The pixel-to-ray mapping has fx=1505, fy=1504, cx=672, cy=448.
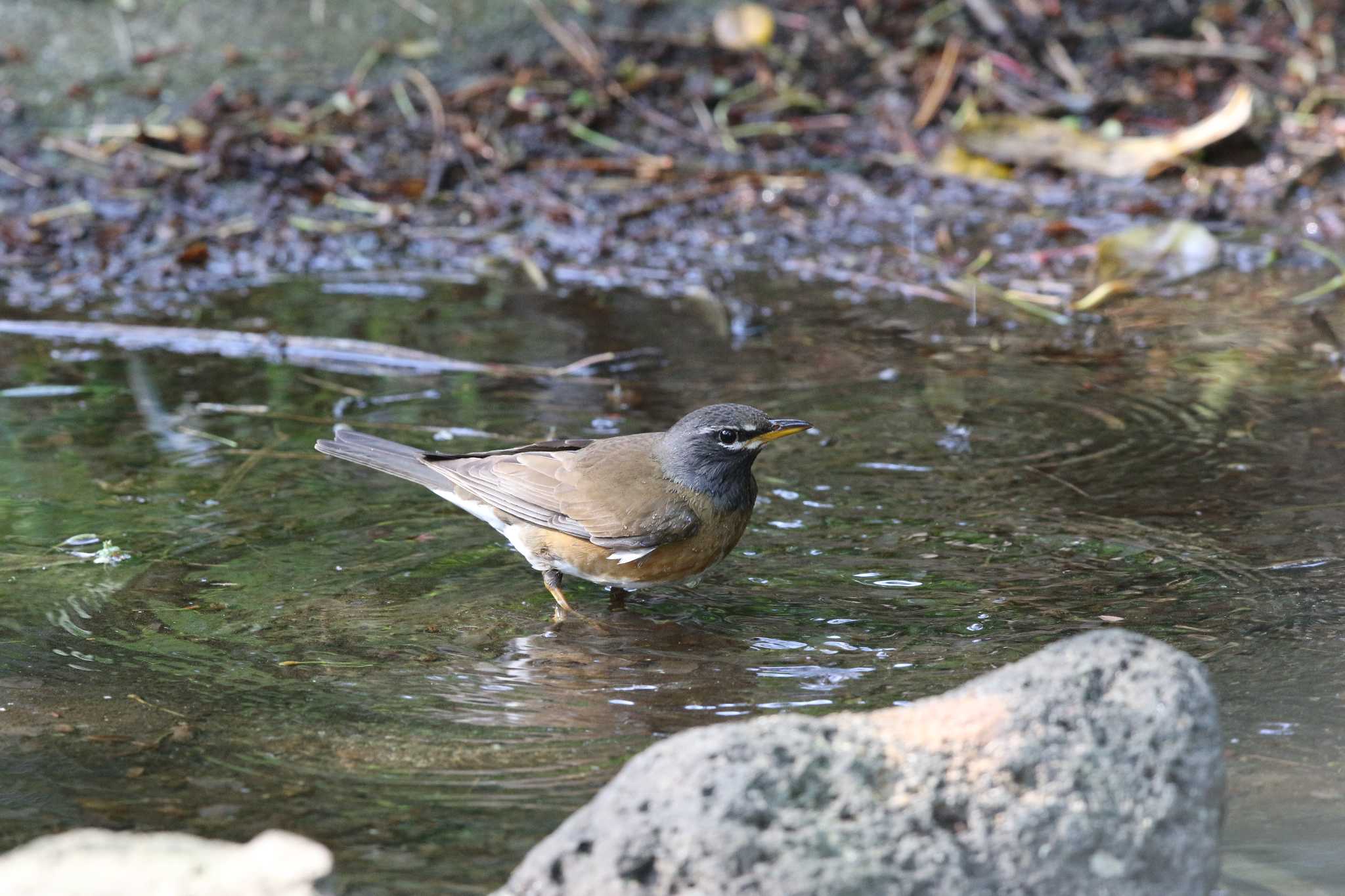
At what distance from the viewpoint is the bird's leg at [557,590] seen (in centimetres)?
582

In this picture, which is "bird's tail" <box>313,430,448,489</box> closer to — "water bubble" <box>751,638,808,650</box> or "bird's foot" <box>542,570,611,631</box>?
"bird's foot" <box>542,570,611,631</box>

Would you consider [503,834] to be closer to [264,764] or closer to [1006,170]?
[264,764]

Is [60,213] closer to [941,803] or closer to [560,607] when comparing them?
[560,607]

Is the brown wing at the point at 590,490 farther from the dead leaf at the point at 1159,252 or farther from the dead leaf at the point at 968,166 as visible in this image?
the dead leaf at the point at 968,166

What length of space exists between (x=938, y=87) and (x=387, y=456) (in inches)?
277

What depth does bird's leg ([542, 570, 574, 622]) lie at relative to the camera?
582cm

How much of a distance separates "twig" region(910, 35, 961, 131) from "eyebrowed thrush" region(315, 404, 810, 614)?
6.37 meters

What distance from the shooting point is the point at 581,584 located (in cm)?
633

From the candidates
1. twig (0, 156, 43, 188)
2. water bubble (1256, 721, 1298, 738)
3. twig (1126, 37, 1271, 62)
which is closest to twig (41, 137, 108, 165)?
twig (0, 156, 43, 188)

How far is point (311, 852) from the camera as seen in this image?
11.6 feet

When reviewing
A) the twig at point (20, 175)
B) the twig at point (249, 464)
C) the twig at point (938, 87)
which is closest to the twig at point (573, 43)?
the twig at point (938, 87)

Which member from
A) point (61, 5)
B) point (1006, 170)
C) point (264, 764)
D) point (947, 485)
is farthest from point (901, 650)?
point (61, 5)

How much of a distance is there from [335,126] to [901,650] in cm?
768

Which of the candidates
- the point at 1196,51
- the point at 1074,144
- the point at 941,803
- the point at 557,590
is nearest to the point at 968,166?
the point at 1074,144
